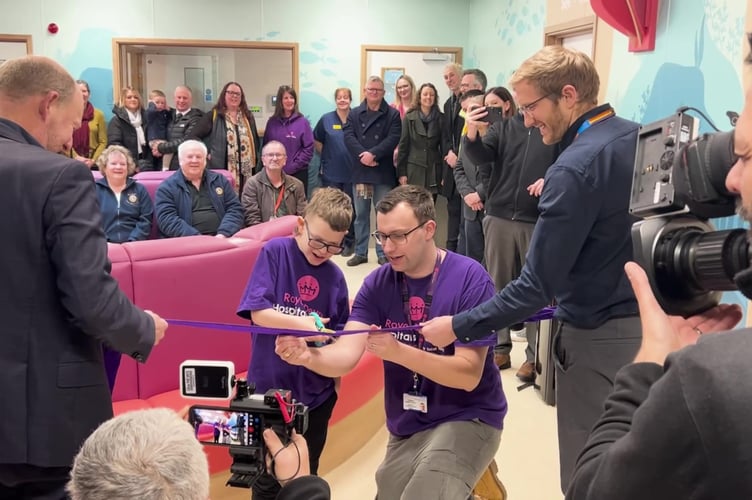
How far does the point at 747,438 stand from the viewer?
74cm

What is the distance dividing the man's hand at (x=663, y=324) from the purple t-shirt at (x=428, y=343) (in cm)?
99

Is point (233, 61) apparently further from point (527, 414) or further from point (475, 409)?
point (475, 409)

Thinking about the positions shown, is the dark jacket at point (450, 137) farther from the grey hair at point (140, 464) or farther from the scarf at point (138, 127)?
the grey hair at point (140, 464)

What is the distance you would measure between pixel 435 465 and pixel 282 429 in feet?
1.78

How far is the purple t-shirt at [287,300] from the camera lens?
2285 millimetres

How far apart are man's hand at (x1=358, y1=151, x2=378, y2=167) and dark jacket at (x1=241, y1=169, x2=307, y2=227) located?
175 centimetres

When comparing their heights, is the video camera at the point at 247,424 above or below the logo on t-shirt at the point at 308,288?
below

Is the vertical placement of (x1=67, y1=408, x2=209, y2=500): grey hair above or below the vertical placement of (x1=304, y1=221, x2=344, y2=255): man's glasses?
below

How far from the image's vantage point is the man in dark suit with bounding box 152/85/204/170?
24.3 feet

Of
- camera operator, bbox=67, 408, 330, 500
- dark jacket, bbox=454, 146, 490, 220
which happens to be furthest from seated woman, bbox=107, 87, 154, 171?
camera operator, bbox=67, 408, 330, 500

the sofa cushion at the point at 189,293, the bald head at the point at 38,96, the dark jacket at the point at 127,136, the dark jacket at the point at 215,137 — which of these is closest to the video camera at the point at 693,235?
the bald head at the point at 38,96

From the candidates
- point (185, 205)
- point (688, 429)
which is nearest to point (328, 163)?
point (185, 205)

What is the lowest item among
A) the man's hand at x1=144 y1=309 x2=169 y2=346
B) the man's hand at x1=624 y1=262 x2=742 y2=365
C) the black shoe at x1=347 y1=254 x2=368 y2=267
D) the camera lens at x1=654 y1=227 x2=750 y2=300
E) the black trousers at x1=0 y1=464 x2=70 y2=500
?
the black shoe at x1=347 y1=254 x2=368 y2=267

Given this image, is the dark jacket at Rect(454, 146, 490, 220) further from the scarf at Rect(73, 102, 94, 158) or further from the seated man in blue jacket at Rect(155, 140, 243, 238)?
the scarf at Rect(73, 102, 94, 158)
